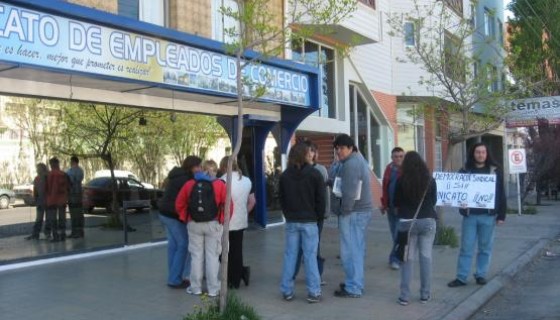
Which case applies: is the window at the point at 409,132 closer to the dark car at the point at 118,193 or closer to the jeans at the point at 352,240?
the dark car at the point at 118,193

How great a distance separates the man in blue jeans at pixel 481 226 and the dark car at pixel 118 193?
19.6ft

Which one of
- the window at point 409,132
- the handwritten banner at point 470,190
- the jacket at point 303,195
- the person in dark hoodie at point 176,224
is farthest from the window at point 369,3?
the jacket at point 303,195

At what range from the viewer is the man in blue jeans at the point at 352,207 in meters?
7.30

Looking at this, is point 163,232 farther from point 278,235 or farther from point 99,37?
point 99,37

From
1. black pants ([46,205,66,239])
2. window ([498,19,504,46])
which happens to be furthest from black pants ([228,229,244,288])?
window ([498,19,504,46])

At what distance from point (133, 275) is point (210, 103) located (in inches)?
186

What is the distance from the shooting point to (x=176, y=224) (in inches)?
311

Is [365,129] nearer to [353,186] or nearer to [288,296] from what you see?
[353,186]

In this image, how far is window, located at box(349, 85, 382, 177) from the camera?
2038 cm

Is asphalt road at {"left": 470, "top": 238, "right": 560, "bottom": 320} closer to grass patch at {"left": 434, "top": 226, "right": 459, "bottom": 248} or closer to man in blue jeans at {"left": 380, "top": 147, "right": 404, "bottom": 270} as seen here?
grass patch at {"left": 434, "top": 226, "right": 459, "bottom": 248}

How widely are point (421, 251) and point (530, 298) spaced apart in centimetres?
197

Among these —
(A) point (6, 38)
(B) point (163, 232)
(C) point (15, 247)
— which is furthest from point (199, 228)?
(B) point (163, 232)

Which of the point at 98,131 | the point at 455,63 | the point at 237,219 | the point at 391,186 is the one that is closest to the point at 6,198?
the point at 98,131

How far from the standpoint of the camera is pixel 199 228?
7355mm
